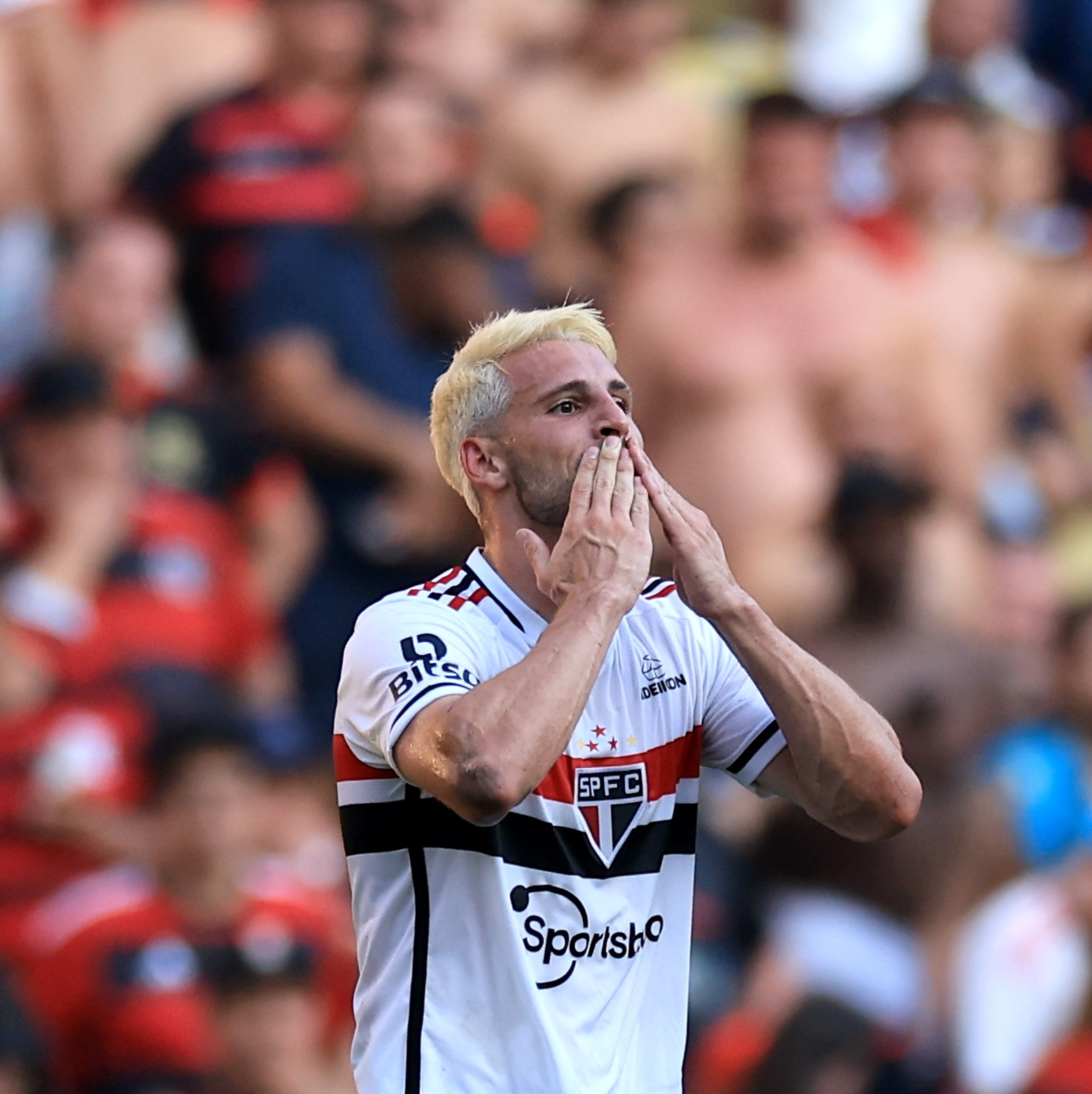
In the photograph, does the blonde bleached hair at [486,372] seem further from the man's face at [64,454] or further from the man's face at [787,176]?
the man's face at [787,176]

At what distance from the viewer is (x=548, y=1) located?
9688mm

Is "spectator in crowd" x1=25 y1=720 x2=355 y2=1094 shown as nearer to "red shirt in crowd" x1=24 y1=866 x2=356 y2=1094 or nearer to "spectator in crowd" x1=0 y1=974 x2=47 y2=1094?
"red shirt in crowd" x1=24 y1=866 x2=356 y2=1094

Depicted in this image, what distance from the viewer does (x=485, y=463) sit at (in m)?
3.76

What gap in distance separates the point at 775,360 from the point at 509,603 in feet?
18.9

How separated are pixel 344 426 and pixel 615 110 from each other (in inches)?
90.4

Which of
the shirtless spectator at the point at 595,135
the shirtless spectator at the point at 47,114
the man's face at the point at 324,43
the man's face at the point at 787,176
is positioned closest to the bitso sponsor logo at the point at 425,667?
the shirtless spectator at the point at 47,114

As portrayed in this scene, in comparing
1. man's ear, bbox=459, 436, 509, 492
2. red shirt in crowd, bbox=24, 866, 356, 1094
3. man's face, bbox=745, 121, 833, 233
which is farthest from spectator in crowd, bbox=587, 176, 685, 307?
man's ear, bbox=459, 436, 509, 492

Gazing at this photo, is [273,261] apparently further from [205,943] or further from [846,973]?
[846,973]

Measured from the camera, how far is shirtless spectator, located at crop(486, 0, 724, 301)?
30.7ft

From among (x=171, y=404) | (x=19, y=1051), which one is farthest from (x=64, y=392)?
(x=19, y=1051)

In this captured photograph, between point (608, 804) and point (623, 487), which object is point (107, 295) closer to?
point (623, 487)

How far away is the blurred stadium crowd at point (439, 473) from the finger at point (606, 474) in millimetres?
3931

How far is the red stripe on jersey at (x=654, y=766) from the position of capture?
3479 millimetres

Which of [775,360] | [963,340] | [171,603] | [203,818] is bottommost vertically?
[203,818]
